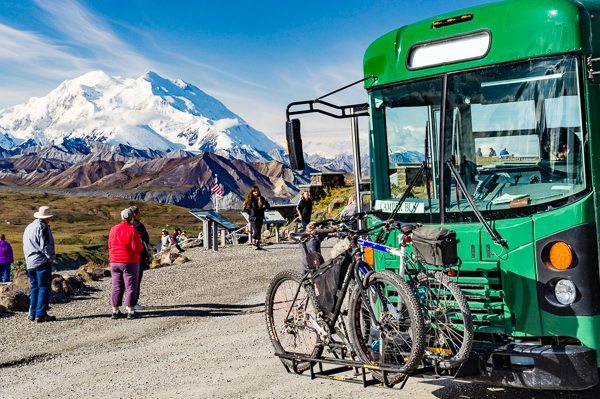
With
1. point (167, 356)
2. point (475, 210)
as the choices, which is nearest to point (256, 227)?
point (167, 356)

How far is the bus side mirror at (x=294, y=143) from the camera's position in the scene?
24.9ft

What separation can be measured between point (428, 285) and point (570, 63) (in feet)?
7.16

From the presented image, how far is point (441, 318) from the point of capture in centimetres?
556

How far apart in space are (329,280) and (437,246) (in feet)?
3.79

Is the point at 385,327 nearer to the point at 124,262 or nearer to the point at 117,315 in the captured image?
the point at 124,262

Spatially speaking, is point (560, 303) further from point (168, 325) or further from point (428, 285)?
point (168, 325)

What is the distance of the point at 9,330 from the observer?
1152cm

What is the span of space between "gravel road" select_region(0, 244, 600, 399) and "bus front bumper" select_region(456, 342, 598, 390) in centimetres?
122

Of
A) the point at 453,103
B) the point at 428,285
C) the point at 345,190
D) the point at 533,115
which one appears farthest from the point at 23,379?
the point at 345,190

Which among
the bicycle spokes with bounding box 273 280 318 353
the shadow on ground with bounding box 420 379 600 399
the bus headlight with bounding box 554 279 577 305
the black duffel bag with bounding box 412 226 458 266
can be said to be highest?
the black duffel bag with bounding box 412 226 458 266

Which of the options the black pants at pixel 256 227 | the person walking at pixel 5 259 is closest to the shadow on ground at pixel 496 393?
the black pants at pixel 256 227

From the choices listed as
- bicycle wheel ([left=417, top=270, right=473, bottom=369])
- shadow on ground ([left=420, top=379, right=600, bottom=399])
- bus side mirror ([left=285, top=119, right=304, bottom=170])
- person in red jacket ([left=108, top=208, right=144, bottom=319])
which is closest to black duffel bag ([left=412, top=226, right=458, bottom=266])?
bicycle wheel ([left=417, top=270, right=473, bottom=369])

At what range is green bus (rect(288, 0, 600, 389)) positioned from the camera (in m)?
5.66

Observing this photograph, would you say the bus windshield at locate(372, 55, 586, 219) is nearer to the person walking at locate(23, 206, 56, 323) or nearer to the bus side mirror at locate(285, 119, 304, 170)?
the bus side mirror at locate(285, 119, 304, 170)
